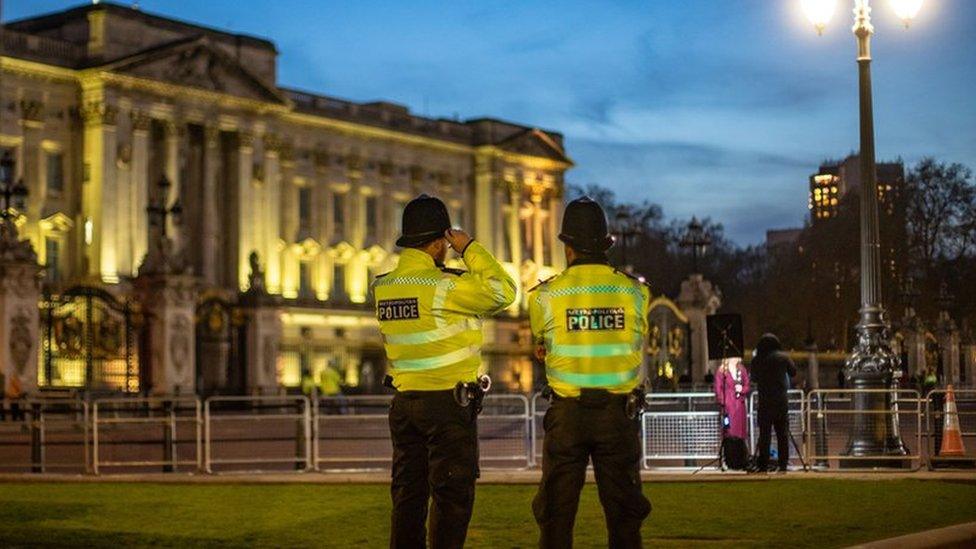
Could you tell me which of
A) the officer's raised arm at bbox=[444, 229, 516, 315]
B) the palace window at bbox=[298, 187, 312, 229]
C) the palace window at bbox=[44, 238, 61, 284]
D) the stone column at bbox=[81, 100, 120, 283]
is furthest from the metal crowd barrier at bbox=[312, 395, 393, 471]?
the palace window at bbox=[298, 187, 312, 229]

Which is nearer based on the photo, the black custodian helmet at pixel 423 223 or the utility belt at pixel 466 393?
the utility belt at pixel 466 393

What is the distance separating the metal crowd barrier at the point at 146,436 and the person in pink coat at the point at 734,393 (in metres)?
6.50

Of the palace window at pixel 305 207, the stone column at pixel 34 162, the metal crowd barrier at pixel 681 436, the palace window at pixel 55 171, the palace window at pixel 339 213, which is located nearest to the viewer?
the metal crowd barrier at pixel 681 436

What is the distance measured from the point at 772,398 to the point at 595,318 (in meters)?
11.4

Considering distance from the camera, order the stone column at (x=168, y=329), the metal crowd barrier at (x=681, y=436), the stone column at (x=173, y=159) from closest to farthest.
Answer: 1. the metal crowd barrier at (x=681, y=436)
2. the stone column at (x=168, y=329)
3. the stone column at (x=173, y=159)

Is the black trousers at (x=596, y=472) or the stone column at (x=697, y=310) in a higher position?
the stone column at (x=697, y=310)

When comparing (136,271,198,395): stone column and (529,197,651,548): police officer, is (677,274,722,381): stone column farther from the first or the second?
(529,197,651,548): police officer

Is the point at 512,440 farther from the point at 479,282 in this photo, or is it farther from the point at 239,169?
the point at 239,169

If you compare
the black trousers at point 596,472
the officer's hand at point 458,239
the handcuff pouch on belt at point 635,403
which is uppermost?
the officer's hand at point 458,239

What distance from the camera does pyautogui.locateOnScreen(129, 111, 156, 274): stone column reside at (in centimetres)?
7562

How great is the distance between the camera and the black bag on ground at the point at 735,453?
2089 centimetres

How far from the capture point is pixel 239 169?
8269cm

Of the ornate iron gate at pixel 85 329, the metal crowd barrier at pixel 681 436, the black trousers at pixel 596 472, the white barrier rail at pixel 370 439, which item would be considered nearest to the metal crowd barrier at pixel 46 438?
the white barrier rail at pixel 370 439

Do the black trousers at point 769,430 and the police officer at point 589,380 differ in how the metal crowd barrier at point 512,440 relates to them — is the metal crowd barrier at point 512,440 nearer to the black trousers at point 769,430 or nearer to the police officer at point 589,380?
the black trousers at point 769,430
